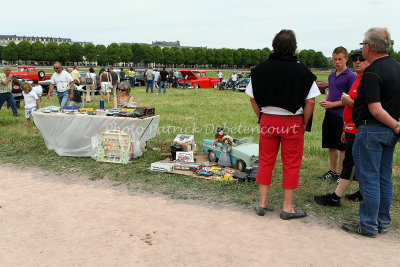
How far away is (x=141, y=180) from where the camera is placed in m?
5.25

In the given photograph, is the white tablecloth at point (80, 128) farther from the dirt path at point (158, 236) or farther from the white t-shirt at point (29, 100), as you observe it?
the white t-shirt at point (29, 100)

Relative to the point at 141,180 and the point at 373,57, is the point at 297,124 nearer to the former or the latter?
the point at 373,57

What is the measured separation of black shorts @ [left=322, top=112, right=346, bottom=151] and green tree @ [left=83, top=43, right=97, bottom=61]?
362ft

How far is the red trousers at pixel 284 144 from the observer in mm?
3762

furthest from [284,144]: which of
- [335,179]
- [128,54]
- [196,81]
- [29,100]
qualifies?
[128,54]

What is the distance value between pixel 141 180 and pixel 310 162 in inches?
123

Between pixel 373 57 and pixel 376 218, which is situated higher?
pixel 373 57

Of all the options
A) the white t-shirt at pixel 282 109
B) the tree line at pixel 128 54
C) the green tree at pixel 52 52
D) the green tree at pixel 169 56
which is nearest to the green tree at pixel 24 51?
the tree line at pixel 128 54

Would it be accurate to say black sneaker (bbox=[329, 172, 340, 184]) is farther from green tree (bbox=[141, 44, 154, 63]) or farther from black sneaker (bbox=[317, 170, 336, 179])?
green tree (bbox=[141, 44, 154, 63])

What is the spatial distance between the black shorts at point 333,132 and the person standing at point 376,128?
1455 millimetres

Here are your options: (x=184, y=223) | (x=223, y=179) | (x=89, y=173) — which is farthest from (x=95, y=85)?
(x=184, y=223)

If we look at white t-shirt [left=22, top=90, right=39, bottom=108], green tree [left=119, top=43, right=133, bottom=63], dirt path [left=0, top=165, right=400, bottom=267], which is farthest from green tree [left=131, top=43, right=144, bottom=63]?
dirt path [left=0, top=165, right=400, bottom=267]

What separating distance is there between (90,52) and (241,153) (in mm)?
110742

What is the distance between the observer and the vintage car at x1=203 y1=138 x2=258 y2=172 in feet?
17.8
